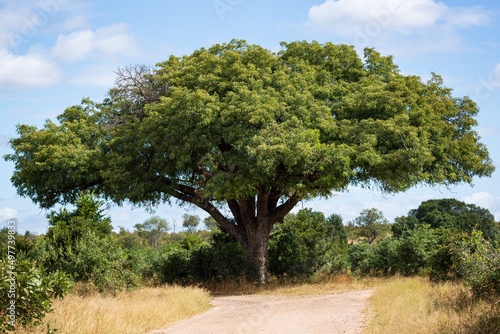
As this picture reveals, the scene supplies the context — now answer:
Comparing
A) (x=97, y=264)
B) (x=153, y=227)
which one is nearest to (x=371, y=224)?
(x=153, y=227)

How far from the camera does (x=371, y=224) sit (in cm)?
6103

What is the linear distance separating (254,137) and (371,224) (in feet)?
158

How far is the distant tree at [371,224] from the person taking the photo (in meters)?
58.6

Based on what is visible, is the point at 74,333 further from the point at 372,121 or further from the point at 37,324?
the point at 372,121

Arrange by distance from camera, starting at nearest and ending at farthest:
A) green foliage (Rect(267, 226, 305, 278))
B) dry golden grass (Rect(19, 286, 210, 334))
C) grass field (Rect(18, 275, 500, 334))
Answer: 1. grass field (Rect(18, 275, 500, 334))
2. dry golden grass (Rect(19, 286, 210, 334))
3. green foliage (Rect(267, 226, 305, 278))

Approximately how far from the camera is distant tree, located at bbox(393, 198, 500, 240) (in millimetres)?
49719

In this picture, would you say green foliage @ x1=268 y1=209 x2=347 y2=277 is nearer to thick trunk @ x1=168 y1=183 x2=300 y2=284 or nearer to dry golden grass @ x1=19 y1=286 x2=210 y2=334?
thick trunk @ x1=168 y1=183 x2=300 y2=284

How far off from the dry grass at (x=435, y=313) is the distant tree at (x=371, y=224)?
4669 centimetres

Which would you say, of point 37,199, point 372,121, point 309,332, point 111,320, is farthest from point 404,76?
point 37,199

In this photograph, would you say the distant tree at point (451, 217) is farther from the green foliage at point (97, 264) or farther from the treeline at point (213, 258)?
the green foliage at point (97, 264)

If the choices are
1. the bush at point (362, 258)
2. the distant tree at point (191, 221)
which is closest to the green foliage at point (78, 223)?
the bush at point (362, 258)

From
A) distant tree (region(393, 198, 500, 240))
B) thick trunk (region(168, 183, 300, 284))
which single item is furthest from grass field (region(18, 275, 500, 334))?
distant tree (region(393, 198, 500, 240))

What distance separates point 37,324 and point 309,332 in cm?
537

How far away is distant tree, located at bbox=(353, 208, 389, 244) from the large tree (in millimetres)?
37639
